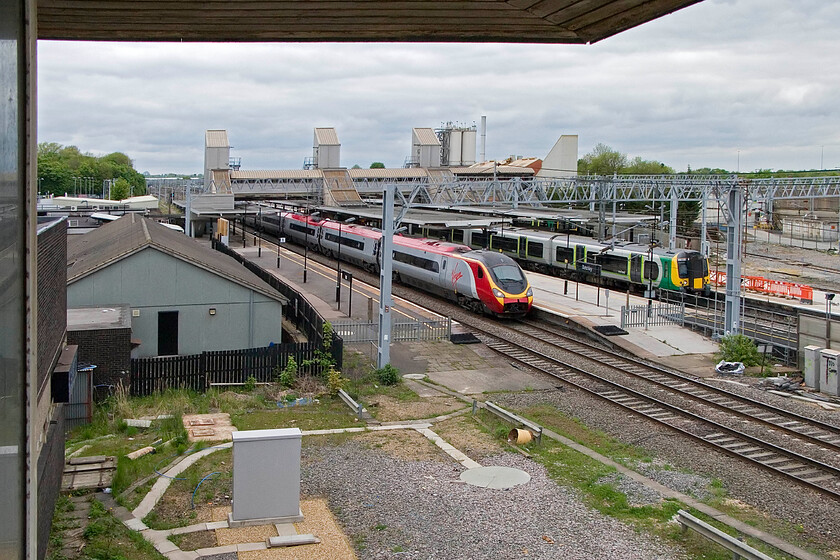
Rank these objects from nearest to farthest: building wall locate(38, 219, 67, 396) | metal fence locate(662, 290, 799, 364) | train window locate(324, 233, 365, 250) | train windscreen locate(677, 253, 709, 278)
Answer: building wall locate(38, 219, 67, 396) → metal fence locate(662, 290, 799, 364) → train windscreen locate(677, 253, 709, 278) → train window locate(324, 233, 365, 250)

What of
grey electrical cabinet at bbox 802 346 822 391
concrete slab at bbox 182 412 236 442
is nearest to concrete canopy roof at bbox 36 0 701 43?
concrete slab at bbox 182 412 236 442

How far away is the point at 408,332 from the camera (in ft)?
80.4

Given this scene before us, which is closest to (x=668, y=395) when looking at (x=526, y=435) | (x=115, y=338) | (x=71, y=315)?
(x=526, y=435)

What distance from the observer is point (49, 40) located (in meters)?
6.84

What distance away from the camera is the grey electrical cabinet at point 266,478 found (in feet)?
32.8

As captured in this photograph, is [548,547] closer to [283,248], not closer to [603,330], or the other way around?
[603,330]

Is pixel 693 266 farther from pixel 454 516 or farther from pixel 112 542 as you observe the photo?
pixel 112 542

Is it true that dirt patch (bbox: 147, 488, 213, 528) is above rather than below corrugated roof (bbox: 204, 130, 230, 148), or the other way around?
below

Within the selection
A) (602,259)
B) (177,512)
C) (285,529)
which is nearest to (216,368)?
→ (177,512)

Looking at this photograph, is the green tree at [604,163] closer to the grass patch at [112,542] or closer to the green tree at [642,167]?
the green tree at [642,167]

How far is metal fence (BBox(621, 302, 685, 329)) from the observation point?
1054 inches

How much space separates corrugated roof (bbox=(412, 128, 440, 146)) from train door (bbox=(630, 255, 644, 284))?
158 ft

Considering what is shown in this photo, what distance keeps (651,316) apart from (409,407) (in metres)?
13.9

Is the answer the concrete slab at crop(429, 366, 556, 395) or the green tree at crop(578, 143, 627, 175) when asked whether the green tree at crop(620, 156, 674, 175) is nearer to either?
the green tree at crop(578, 143, 627, 175)
